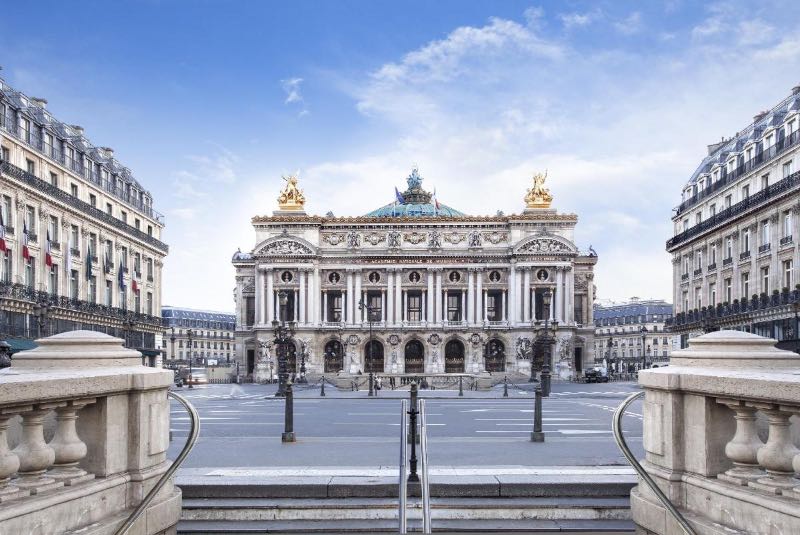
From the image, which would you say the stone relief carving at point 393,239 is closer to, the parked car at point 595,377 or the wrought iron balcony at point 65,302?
the parked car at point 595,377

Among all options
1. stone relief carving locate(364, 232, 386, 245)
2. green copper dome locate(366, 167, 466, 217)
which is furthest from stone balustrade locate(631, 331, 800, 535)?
green copper dome locate(366, 167, 466, 217)

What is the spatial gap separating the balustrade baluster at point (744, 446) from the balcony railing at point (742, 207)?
40.8m

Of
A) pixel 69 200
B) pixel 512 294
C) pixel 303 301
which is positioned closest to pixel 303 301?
pixel 303 301

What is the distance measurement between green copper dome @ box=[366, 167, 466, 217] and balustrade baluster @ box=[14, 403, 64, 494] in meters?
83.2

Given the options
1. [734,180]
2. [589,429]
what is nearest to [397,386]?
[734,180]

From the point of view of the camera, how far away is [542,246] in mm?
77688

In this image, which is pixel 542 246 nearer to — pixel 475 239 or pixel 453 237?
pixel 475 239

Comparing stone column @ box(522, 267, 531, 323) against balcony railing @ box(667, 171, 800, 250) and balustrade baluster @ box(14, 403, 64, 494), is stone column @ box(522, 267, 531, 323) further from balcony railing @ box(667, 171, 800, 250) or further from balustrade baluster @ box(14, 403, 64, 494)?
balustrade baluster @ box(14, 403, 64, 494)

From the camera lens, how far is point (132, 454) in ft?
22.5

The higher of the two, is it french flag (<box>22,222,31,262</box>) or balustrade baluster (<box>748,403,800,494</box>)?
french flag (<box>22,222,31,262</box>)

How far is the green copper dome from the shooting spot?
298 feet

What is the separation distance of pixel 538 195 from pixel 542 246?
617 centimetres

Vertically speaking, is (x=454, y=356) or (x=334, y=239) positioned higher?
(x=334, y=239)

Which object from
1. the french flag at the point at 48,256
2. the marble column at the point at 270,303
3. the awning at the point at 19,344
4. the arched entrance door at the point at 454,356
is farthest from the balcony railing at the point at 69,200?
the arched entrance door at the point at 454,356
